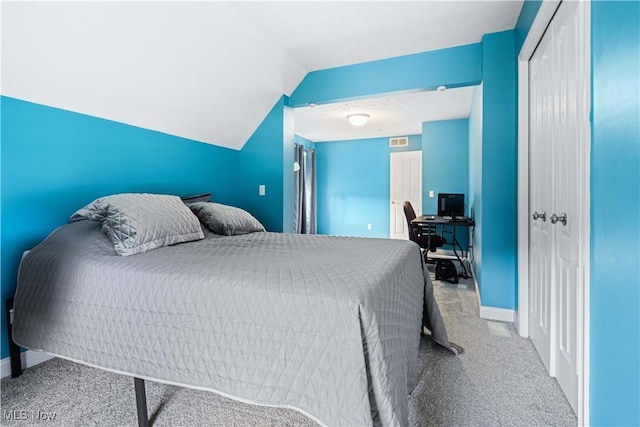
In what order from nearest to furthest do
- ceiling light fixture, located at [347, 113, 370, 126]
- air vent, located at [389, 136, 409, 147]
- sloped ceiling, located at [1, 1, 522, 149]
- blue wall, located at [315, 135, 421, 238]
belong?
sloped ceiling, located at [1, 1, 522, 149], ceiling light fixture, located at [347, 113, 370, 126], air vent, located at [389, 136, 409, 147], blue wall, located at [315, 135, 421, 238]

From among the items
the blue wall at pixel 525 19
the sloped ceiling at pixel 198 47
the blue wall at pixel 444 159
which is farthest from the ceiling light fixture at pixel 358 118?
the blue wall at pixel 525 19

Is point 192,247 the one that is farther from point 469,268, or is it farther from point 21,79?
point 469,268

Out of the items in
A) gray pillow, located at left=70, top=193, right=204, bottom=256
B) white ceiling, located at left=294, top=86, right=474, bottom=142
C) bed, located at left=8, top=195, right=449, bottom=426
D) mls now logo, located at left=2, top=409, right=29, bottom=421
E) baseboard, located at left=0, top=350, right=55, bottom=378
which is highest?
white ceiling, located at left=294, top=86, right=474, bottom=142

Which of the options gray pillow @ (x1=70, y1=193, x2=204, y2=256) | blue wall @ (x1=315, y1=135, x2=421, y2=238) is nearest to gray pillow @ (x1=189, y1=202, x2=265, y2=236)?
gray pillow @ (x1=70, y1=193, x2=204, y2=256)

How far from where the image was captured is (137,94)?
222 centimetres

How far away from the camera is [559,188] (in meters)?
1.64

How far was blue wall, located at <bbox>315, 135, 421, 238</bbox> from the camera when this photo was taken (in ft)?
22.1

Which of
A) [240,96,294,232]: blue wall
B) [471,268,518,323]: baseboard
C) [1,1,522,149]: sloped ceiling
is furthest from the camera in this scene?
[240,96,294,232]: blue wall

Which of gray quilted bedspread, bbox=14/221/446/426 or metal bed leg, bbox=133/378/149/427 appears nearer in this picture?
gray quilted bedspread, bbox=14/221/446/426

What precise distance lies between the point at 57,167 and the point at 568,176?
286 cm

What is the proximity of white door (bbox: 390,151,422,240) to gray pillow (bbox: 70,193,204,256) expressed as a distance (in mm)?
5138

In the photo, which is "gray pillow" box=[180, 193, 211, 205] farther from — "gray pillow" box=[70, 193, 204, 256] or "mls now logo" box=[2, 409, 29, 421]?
"mls now logo" box=[2, 409, 29, 421]

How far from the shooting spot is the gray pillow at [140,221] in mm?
1606

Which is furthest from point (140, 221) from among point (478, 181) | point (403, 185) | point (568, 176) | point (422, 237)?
point (403, 185)
